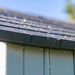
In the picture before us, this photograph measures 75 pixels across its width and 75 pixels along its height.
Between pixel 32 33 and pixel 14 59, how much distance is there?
60 cm

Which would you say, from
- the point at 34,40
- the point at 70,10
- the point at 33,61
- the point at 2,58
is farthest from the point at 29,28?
the point at 70,10

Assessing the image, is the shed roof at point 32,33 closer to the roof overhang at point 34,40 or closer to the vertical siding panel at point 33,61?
the roof overhang at point 34,40

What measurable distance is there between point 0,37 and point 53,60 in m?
1.34

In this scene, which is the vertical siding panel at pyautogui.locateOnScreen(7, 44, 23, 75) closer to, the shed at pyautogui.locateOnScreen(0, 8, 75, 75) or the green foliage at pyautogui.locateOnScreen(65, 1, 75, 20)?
the shed at pyautogui.locateOnScreen(0, 8, 75, 75)

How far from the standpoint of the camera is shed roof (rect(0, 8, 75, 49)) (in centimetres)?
325

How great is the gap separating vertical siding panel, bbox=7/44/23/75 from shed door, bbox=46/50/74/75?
67cm

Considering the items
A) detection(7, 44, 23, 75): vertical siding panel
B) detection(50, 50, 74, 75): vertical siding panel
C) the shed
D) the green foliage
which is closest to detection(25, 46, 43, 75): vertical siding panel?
the shed

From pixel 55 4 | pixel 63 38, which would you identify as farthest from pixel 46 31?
pixel 55 4

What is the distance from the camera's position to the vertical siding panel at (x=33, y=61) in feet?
11.6

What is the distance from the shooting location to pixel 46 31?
3816 millimetres

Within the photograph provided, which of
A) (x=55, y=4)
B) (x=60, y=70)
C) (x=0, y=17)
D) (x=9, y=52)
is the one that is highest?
(x=55, y=4)

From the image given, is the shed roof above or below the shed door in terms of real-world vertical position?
above

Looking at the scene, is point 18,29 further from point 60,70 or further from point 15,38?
point 60,70

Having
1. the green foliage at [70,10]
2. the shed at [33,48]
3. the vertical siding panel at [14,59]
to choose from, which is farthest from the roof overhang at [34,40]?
the green foliage at [70,10]
